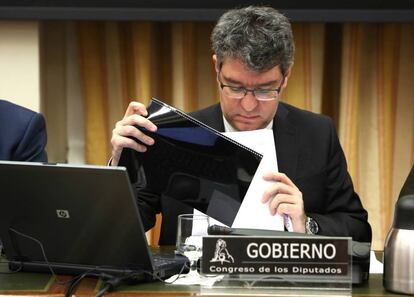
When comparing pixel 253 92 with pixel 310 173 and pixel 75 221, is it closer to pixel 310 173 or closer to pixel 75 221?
pixel 310 173

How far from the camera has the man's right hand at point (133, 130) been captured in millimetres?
2025

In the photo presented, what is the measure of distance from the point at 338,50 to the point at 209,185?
1.60m

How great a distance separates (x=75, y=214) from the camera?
1736 mm

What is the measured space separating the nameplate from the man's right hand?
466 mm

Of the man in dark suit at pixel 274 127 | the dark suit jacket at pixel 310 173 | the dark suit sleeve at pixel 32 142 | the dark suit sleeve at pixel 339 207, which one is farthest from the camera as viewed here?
the dark suit sleeve at pixel 32 142

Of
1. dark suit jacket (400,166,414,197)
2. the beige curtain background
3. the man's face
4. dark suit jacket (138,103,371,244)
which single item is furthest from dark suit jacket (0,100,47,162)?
dark suit jacket (400,166,414,197)

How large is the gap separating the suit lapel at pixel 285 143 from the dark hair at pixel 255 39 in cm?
26

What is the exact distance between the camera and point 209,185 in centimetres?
206

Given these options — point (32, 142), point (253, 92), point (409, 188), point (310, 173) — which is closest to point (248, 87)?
point (253, 92)

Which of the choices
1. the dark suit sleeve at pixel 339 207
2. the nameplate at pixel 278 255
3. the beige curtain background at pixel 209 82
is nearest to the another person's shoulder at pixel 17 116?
the beige curtain background at pixel 209 82

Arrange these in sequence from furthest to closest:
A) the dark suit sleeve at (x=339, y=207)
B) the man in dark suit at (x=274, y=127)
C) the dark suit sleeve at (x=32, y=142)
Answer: the dark suit sleeve at (x=32, y=142) < the dark suit sleeve at (x=339, y=207) < the man in dark suit at (x=274, y=127)

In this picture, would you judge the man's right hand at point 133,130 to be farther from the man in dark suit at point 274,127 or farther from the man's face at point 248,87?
the man's face at point 248,87

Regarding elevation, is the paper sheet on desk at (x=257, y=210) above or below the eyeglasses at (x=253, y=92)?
below

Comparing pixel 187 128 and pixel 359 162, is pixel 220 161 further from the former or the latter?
pixel 359 162
